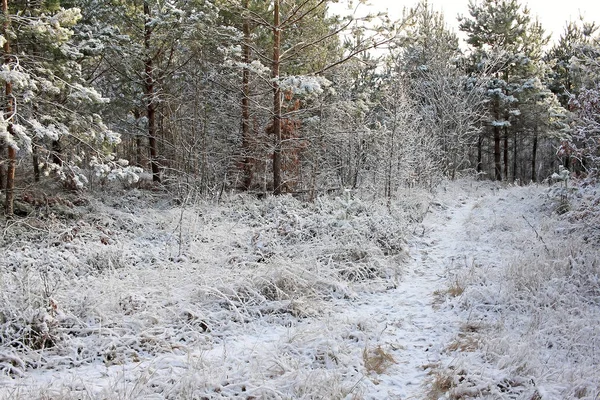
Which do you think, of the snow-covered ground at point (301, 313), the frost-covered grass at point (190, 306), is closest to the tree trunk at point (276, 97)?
the frost-covered grass at point (190, 306)

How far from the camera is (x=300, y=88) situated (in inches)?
426

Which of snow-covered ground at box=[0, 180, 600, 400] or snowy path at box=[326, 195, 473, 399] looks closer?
snow-covered ground at box=[0, 180, 600, 400]

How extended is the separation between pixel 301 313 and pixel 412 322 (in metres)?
1.42

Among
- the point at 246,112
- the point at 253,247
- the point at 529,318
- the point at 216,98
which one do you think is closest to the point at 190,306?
the point at 253,247

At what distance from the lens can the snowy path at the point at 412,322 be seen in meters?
3.72

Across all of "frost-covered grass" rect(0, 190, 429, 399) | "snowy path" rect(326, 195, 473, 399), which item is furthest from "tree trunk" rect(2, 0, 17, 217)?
"snowy path" rect(326, 195, 473, 399)

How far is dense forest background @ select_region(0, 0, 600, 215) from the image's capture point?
859 centimetres

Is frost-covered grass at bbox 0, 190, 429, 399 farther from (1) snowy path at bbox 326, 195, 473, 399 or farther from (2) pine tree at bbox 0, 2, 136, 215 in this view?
(2) pine tree at bbox 0, 2, 136, 215

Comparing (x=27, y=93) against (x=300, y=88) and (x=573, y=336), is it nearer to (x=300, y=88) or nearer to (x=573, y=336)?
(x=300, y=88)

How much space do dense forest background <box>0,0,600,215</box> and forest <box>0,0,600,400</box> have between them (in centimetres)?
9

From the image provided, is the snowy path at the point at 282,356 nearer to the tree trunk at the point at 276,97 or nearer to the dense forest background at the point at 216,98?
the dense forest background at the point at 216,98

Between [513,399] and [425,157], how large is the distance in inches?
621

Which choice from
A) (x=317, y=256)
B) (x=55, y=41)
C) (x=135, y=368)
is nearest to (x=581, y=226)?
(x=317, y=256)

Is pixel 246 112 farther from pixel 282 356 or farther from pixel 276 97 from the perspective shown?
pixel 282 356
